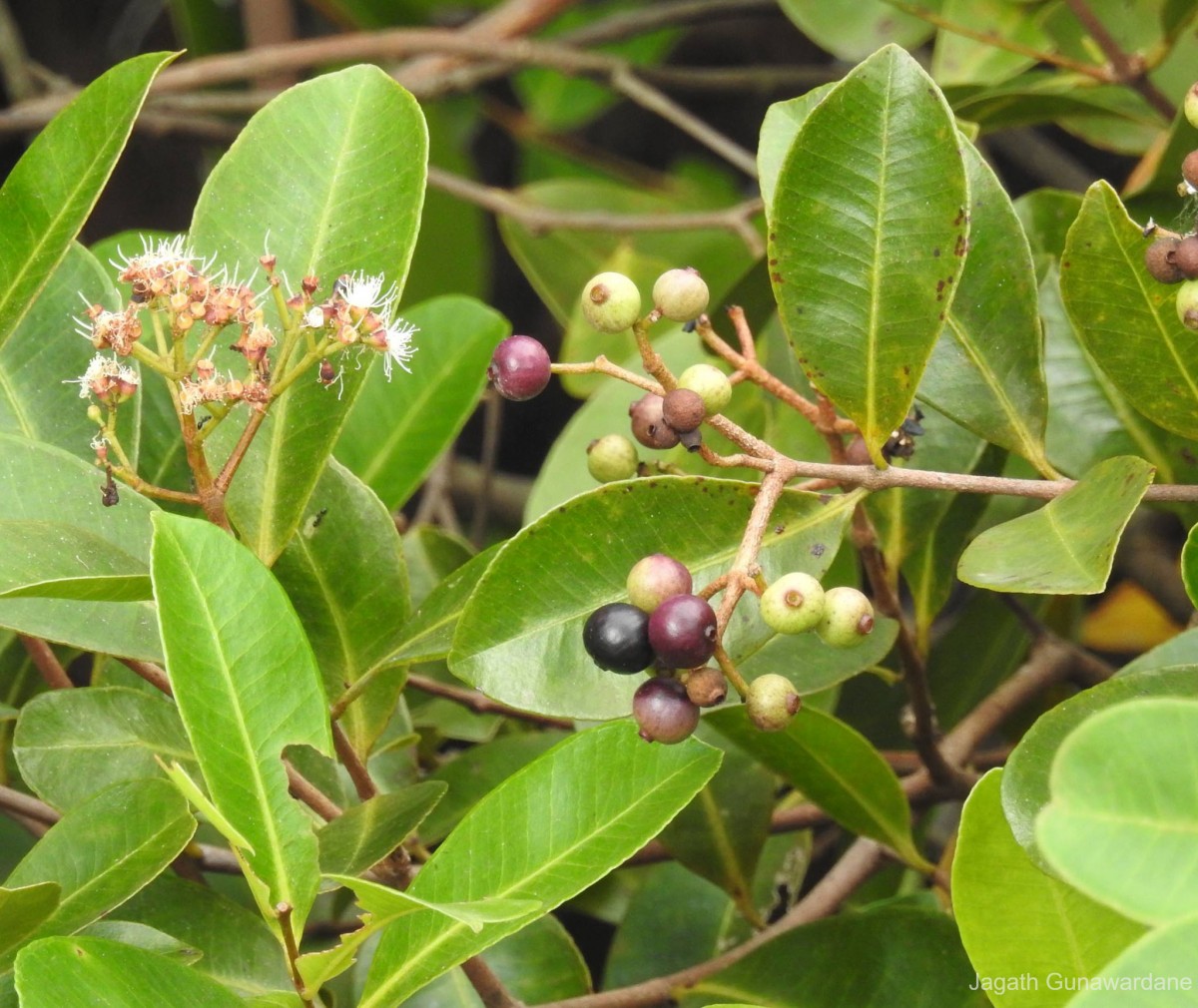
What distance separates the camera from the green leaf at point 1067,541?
74 cm

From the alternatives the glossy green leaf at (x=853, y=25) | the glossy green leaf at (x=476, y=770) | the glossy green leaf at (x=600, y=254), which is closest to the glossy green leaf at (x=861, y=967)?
the glossy green leaf at (x=476, y=770)

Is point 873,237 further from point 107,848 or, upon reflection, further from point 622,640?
point 107,848

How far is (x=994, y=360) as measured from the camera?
→ 0.94m

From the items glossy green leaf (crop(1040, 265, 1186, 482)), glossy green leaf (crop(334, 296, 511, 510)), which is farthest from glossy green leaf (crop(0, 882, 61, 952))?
glossy green leaf (crop(1040, 265, 1186, 482))

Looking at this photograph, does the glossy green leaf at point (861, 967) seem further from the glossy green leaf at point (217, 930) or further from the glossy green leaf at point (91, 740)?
the glossy green leaf at point (91, 740)

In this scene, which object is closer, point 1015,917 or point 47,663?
point 1015,917

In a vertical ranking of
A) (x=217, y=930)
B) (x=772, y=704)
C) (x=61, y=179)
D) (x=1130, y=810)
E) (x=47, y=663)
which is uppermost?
(x=61, y=179)

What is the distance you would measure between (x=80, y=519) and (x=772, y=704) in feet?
1.39

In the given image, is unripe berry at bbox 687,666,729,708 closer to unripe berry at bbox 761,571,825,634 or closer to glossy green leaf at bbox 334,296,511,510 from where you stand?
unripe berry at bbox 761,571,825,634

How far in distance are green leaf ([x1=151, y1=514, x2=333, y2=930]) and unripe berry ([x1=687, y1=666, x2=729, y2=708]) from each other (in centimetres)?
20

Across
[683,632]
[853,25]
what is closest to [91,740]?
[683,632]

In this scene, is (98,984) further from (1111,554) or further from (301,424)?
(1111,554)

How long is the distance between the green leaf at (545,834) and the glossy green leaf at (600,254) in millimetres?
866

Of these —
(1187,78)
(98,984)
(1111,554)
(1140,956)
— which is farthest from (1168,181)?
(98,984)
